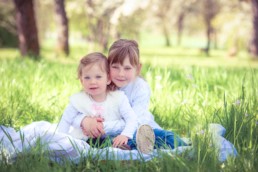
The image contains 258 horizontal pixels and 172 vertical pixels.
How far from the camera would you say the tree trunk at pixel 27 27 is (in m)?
10.3

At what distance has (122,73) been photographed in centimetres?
349

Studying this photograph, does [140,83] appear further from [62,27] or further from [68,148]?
[62,27]

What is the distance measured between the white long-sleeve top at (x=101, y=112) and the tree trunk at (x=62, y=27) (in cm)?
934

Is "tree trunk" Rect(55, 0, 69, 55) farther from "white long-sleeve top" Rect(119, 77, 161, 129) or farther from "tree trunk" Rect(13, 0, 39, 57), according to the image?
"white long-sleeve top" Rect(119, 77, 161, 129)

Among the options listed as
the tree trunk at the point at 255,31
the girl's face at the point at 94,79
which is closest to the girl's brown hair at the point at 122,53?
the girl's face at the point at 94,79

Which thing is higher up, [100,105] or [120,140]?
[100,105]

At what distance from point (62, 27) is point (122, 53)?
960 cm

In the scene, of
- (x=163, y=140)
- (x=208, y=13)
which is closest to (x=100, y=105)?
(x=163, y=140)

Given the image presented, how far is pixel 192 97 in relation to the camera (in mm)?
4543

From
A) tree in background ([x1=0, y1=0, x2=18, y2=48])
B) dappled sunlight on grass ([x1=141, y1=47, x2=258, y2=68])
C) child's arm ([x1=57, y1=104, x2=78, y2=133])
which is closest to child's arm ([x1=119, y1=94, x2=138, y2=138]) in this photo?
child's arm ([x1=57, y1=104, x2=78, y2=133])

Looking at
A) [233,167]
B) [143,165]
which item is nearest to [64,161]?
[143,165]

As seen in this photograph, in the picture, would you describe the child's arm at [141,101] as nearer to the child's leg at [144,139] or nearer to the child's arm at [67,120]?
the child's arm at [67,120]

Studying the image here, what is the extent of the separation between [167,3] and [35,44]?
2480 centimetres

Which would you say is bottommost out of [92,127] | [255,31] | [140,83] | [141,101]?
[92,127]
